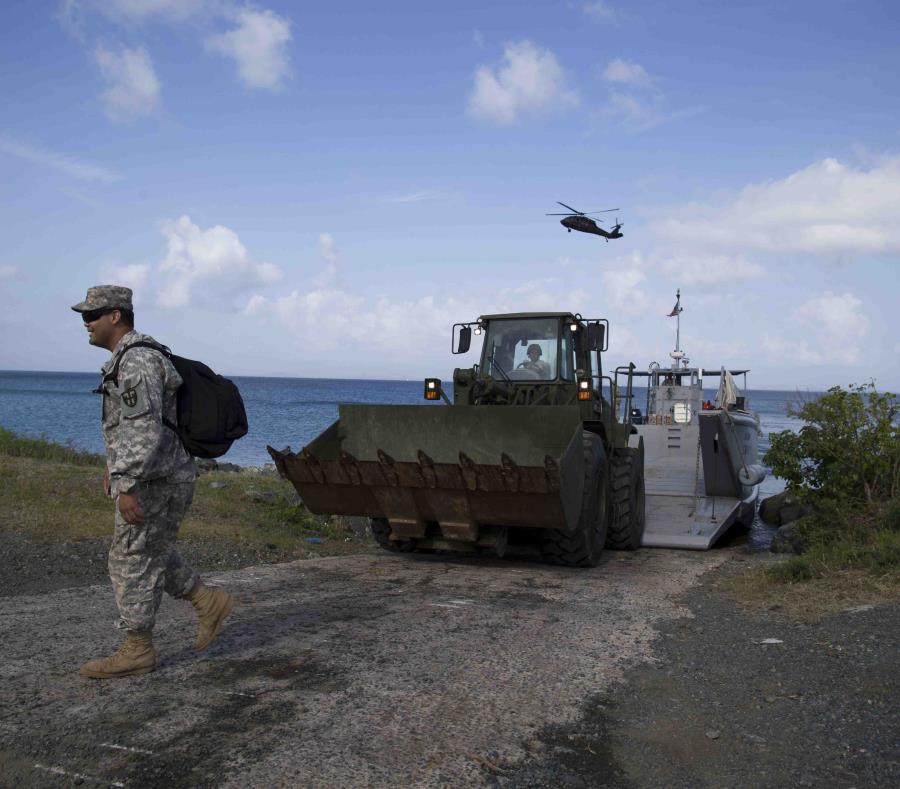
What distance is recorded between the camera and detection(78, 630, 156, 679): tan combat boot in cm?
439

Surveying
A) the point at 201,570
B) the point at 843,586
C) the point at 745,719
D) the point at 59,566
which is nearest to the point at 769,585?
the point at 843,586

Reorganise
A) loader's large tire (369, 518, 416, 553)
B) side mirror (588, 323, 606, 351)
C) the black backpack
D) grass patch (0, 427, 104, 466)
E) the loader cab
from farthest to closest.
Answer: grass patch (0, 427, 104, 466) → the loader cab → side mirror (588, 323, 606, 351) → loader's large tire (369, 518, 416, 553) → the black backpack

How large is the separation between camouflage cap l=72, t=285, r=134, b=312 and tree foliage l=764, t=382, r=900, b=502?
27.8ft

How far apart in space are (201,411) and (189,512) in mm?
5816

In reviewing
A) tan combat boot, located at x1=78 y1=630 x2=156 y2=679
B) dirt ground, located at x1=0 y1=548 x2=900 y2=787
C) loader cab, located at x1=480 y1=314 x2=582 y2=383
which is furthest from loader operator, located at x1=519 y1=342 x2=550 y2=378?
tan combat boot, located at x1=78 y1=630 x2=156 y2=679

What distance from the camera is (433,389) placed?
32.7 ft

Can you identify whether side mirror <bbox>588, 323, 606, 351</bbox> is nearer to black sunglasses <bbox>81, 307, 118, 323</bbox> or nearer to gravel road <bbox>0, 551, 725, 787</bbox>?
gravel road <bbox>0, 551, 725, 787</bbox>

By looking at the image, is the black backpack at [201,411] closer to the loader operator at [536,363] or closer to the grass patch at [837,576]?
the grass patch at [837,576]

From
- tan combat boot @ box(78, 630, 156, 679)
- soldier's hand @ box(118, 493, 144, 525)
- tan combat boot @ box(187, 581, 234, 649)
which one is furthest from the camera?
tan combat boot @ box(187, 581, 234, 649)

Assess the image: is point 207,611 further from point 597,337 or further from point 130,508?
point 597,337

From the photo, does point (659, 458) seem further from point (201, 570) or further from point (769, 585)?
point (201, 570)

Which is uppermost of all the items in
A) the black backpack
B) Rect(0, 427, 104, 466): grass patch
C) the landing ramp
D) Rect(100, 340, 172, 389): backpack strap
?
Rect(100, 340, 172, 389): backpack strap

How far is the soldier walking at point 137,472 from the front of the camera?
4320mm

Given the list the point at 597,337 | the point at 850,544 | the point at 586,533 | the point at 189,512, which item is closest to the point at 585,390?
the point at 597,337
